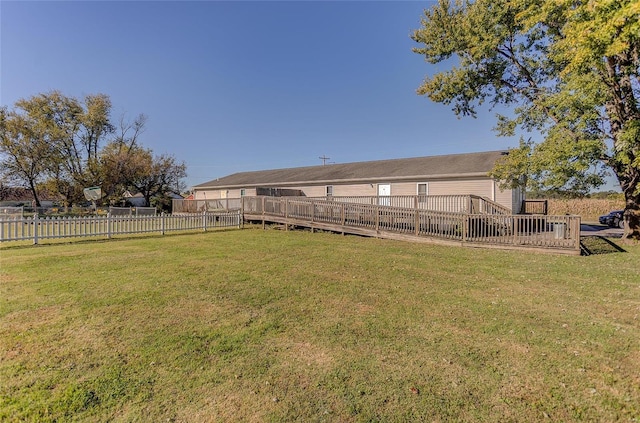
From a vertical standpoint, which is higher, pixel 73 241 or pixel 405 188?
pixel 405 188

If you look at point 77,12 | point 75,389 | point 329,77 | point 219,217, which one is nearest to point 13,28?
point 77,12

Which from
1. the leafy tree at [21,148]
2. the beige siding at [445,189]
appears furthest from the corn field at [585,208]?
the leafy tree at [21,148]

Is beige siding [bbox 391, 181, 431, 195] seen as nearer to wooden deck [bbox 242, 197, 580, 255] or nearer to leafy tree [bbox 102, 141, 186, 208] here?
wooden deck [bbox 242, 197, 580, 255]

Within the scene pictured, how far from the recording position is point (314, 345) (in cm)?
348

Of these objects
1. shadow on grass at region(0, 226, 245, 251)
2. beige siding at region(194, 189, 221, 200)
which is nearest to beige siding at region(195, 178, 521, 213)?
beige siding at region(194, 189, 221, 200)

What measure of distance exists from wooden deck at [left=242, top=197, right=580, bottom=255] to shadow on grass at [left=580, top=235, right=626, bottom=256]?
3.11ft

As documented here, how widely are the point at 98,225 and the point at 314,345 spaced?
1204cm

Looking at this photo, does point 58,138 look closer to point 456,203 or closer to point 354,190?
point 354,190

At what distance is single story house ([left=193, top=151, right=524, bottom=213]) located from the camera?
16.2m

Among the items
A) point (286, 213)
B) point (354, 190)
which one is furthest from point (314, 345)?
point (354, 190)

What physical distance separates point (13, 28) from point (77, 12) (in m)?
2.48

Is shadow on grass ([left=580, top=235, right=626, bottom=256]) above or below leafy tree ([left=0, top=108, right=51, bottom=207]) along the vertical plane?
below

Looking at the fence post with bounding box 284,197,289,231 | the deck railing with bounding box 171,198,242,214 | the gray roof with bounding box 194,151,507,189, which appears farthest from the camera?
the deck railing with bounding box 171,198,242,214

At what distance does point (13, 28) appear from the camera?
9.00 meters
